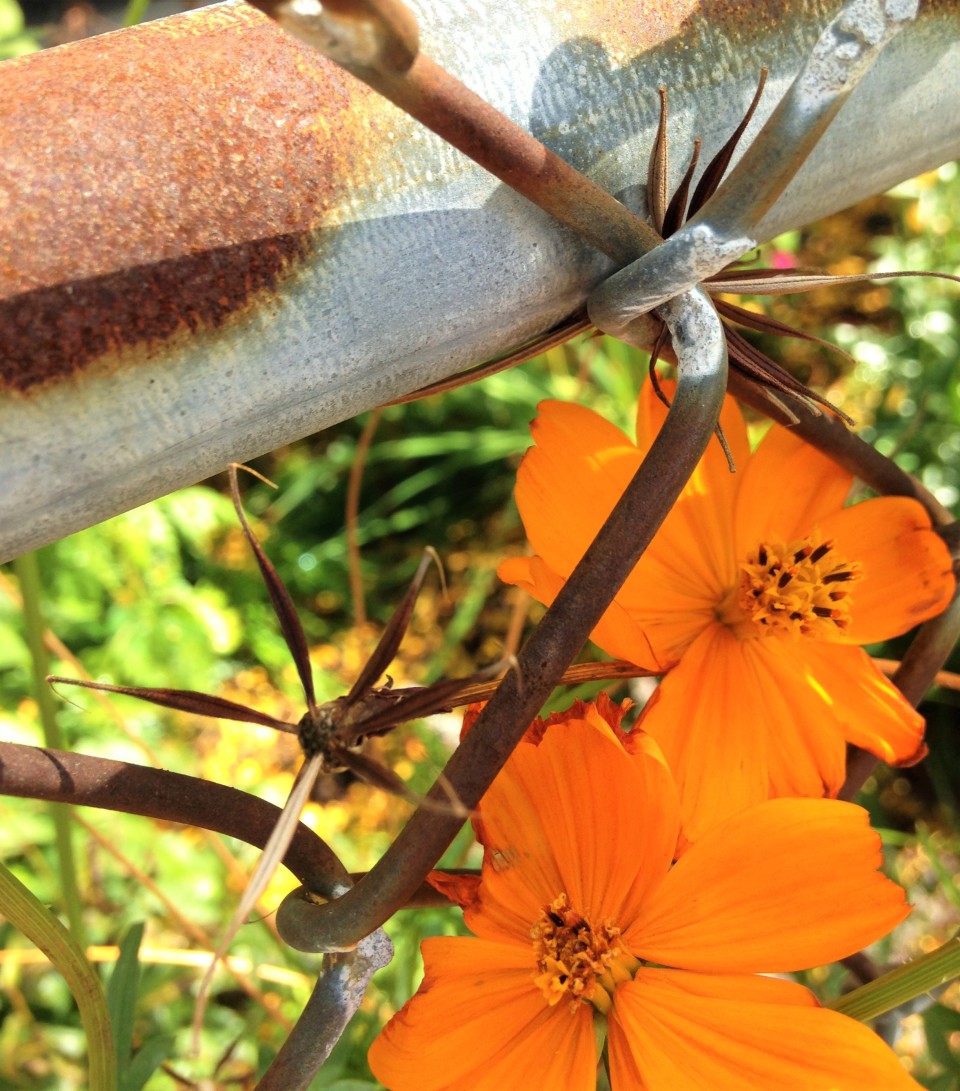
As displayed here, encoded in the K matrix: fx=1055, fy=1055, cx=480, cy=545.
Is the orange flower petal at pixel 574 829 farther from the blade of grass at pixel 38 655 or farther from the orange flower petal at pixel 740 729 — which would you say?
the blade of grass at pixel 38 655

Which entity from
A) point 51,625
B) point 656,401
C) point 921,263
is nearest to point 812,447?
point 656,401

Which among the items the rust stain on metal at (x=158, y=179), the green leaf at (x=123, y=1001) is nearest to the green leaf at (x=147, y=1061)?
the green leaf at (x=123, y=1001)

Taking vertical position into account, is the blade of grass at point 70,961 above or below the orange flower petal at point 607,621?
below

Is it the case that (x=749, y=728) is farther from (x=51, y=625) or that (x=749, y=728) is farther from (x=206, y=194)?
(x=51, y=625)

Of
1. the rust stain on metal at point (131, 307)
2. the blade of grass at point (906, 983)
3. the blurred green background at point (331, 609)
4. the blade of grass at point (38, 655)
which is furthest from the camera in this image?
the blurred green background at point (331, 609)

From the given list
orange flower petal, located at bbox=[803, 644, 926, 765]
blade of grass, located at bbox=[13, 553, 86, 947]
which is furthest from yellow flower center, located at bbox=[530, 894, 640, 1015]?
blade of grass, located at bbox=[13, 553, 86, 947]

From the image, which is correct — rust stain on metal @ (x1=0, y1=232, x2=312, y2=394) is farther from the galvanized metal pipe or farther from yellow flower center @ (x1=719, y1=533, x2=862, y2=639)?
yellow flower center @ (x1=719, y1=533, x2=862, y2=639)

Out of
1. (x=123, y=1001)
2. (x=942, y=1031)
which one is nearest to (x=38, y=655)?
(x=123, y=1001)
